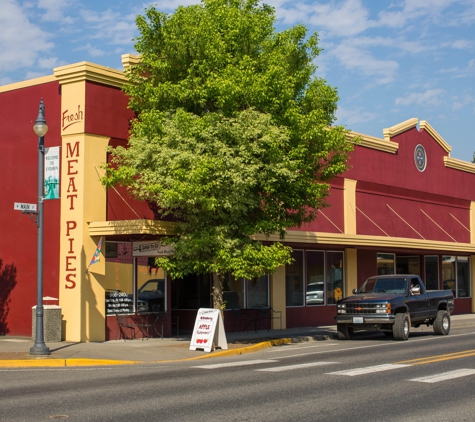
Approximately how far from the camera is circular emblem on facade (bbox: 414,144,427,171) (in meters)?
35.3

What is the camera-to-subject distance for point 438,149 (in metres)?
37.3

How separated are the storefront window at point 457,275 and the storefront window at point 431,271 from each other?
576 mm

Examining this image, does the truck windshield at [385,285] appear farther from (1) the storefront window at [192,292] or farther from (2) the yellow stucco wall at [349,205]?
(2) the yellow stucco wall at [349,205]

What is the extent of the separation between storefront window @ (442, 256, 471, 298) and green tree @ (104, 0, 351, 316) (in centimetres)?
1806

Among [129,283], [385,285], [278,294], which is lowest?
[278,294]

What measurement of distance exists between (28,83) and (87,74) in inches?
107

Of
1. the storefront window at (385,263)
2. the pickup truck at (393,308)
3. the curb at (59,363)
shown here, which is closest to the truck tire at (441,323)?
the pickup truck at (393,308)

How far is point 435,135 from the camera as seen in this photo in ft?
121

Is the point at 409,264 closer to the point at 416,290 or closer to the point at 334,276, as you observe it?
the point at 334,276

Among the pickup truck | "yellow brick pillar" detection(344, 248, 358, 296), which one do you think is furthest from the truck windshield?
"yellow brick pillar" detection(344, 248, 358, 296)

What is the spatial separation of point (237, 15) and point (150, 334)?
9.95 meters

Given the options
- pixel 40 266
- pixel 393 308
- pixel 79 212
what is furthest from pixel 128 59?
pixel 393 308

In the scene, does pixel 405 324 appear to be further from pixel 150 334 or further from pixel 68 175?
pixel 68 175

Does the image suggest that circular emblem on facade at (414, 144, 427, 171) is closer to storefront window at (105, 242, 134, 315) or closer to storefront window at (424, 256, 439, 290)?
storefront window at (424, 256, 439, 290)
